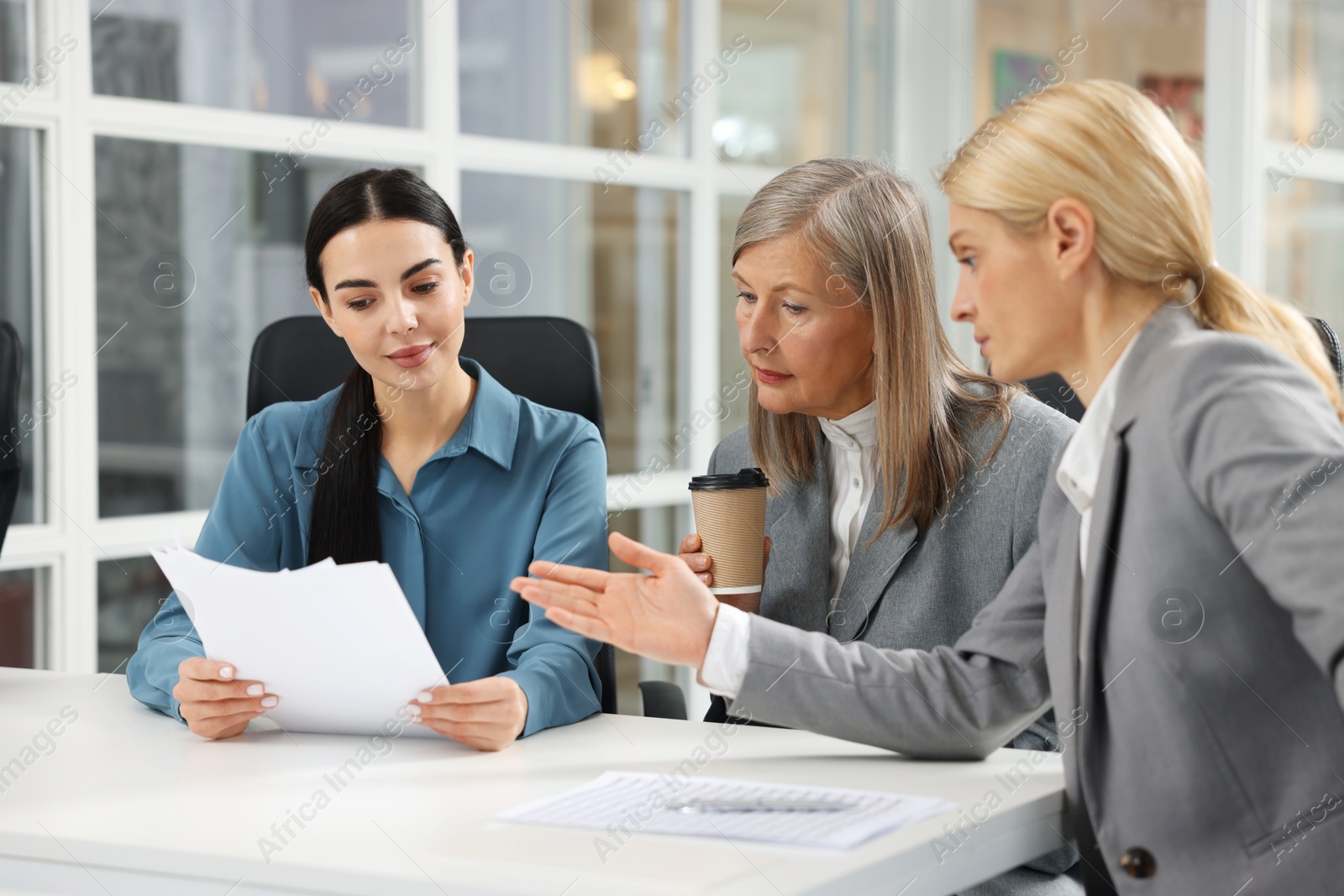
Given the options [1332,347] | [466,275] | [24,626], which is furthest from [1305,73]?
[24,626]

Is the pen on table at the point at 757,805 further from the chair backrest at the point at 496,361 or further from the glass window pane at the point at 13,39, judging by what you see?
the glass window pane at the point at 13,39

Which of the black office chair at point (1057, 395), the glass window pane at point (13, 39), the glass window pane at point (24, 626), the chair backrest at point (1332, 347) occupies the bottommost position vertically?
the glass window pane at point (24, 626)

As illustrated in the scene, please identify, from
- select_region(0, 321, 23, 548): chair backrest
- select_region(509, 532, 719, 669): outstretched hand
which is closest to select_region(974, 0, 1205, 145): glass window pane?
select_region(0, 321, 23, 548): chair backrest

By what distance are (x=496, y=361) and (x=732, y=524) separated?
673mm

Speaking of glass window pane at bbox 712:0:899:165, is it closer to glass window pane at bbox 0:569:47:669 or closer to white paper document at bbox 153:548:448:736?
glass window pane at bbox 0:569:47:669

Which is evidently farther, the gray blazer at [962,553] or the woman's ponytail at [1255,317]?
the gray blazer at [962,553]

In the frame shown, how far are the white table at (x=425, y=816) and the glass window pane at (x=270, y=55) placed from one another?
199 centimetres

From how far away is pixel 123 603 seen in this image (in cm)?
309

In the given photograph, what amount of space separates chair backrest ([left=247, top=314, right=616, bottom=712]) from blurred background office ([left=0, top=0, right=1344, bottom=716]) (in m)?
0.79

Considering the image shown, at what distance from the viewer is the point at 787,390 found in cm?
180

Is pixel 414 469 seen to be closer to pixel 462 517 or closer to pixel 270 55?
pixel 462 517

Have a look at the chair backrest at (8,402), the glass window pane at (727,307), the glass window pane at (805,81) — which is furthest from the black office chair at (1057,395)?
the glass window pane at (805,81)

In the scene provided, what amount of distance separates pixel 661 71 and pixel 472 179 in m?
0.86

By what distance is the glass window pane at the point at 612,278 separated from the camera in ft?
13.0
